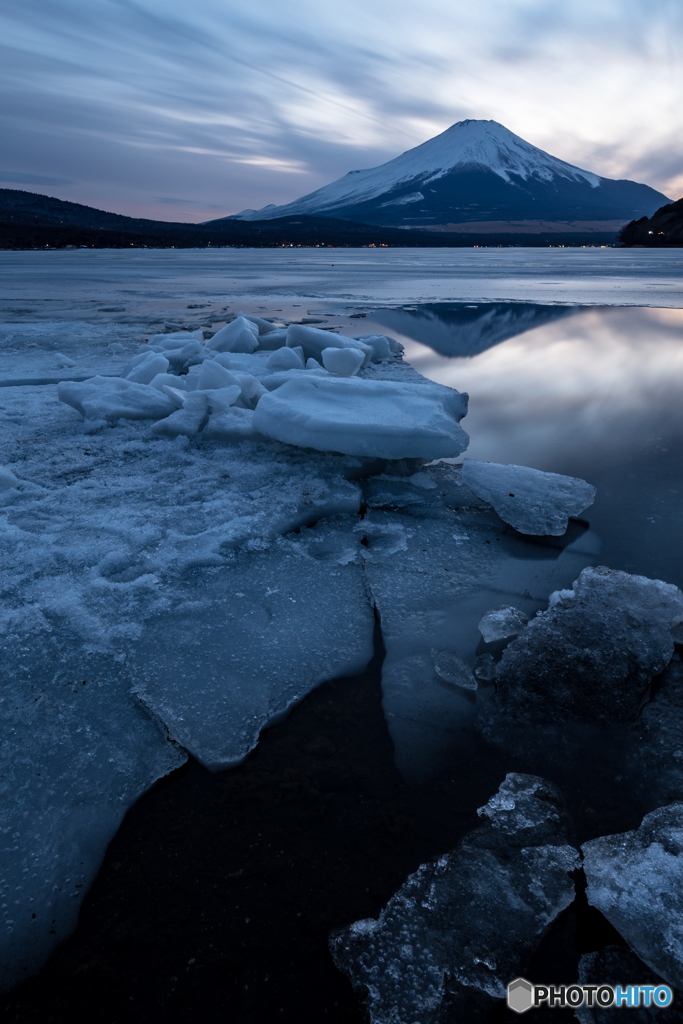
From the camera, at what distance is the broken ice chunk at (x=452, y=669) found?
1558mm

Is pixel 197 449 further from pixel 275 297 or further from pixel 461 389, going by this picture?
pixel 275 297

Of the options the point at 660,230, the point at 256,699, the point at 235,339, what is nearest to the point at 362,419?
the point at 256,699

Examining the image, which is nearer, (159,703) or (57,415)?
(159,703)

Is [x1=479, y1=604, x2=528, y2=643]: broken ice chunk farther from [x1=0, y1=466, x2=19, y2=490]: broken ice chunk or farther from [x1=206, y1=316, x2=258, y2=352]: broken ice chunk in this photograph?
[x1=206, y1=316, x2=258, y2=352]: broken ice chunk

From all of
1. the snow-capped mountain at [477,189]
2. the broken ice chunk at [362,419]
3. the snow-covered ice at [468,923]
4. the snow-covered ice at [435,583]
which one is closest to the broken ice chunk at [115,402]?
the broken ice chunk at [362,419]

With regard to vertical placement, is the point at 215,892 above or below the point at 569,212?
below

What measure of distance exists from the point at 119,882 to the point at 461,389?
175 inches

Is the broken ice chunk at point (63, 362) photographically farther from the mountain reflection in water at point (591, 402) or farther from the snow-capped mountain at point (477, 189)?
the snow-capped mountain at point (477, 189)

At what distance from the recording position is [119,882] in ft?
3.52

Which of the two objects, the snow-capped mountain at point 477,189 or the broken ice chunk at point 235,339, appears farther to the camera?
the snow-capped mountain at point 477,189

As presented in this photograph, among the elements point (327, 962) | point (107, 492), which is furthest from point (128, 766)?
point (107, 492)

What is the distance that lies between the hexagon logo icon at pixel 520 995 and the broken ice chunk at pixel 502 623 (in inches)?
34.6

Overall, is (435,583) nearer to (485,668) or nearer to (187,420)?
(485,668)

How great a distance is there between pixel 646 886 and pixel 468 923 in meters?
0.35
